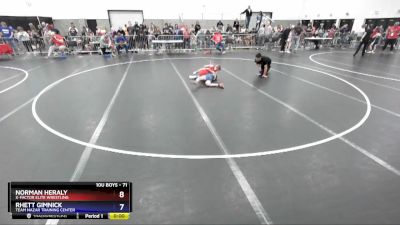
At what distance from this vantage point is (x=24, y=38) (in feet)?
55.0

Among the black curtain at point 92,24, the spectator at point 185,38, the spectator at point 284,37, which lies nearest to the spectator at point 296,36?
the spectator at point 284,37

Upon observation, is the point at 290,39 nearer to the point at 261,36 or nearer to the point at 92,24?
the point at 261,36

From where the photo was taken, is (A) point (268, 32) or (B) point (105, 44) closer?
(B) point (105, 44)

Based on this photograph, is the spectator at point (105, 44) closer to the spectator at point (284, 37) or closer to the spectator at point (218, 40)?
the spectator at point (218, 40)

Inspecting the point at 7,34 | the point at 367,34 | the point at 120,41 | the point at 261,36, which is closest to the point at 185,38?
the point at 120,41

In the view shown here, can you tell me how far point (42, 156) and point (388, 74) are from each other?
13448mm

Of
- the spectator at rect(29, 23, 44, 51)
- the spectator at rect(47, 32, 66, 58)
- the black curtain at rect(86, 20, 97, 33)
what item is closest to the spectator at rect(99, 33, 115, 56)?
the spectator at rect(47, 32, 66, 58)

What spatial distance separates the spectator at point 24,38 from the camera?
54.4 feet

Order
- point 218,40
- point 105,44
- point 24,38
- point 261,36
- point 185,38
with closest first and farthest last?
point 105,44 → point 24,38 → point 218,40 → point 185,38 → point 261,36

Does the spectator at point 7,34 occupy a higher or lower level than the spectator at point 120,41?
higher

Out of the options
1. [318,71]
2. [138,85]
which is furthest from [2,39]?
[318,71]

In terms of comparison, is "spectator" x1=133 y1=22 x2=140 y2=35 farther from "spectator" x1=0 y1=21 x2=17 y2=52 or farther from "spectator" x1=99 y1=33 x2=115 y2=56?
"spectator" x1=0 y1=21 x2=17 y2=52

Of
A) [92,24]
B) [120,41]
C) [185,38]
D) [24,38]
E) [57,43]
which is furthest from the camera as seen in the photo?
[92,24]
